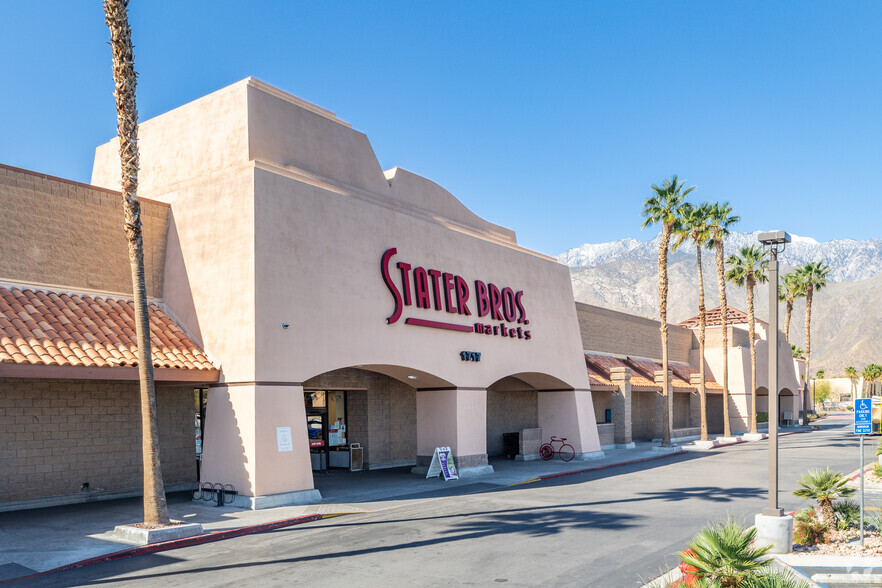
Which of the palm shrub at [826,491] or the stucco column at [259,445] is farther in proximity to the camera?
the stucco column at [259,445]

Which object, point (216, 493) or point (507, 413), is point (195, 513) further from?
point (507, 413)

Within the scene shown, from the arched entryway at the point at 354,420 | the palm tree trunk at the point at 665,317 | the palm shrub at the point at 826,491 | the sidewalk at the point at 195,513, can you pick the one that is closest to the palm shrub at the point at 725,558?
the palm shrub at the point at 826,491

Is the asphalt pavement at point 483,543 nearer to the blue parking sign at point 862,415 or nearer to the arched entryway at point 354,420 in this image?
the blue parking sign at point 862,415

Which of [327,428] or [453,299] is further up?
[453,299]

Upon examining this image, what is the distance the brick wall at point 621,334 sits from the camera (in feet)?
144

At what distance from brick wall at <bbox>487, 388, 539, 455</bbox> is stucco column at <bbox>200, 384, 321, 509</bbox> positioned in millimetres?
16303

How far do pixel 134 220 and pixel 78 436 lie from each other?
24.5 ft

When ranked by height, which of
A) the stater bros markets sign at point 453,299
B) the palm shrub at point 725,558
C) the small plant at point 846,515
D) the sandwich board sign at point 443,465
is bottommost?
the sandwich board sign at point 443,465

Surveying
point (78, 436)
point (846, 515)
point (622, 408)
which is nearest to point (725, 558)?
point (846, 515)

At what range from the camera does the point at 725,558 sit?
→ 32.3 ft

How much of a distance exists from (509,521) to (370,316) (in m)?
8.38

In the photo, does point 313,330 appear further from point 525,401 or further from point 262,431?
point 525,401

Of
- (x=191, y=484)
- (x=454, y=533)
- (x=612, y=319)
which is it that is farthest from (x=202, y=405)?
(x=612, y=319)

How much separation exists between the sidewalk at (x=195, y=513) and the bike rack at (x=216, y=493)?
0.26 m
